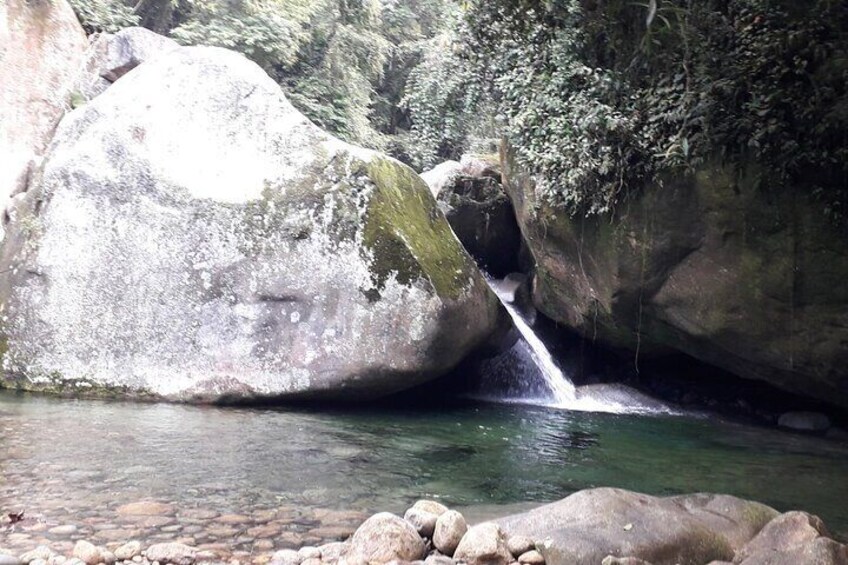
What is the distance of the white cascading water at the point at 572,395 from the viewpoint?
11352mm

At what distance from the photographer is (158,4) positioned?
18422mm

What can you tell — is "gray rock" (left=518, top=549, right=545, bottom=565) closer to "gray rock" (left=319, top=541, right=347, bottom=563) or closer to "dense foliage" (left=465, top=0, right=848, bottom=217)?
"gray rock" (left=319, top=541, right=347, bottom=563)

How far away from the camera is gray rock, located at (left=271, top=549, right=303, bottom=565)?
3820 mm

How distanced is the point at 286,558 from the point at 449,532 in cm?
90

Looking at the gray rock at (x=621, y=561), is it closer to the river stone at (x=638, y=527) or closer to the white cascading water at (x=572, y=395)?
the river stone at (x=638, y=527)

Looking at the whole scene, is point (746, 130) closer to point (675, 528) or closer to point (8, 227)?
point (675, 528)

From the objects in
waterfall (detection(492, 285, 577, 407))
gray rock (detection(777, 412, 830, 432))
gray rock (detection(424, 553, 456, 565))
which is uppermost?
waterfall (detection(492, 285, 577, 407))

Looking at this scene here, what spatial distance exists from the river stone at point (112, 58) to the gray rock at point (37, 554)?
12.8 metres

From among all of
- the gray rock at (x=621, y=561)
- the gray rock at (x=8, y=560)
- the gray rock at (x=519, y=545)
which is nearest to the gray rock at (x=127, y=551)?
the gray rock at (x=8, y=560)

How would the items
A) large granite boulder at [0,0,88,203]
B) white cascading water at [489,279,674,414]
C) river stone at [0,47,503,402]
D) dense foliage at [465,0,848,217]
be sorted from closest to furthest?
dense foliage at [465,0,848,217] → river stone at [0,47,503,402] → white cascading water at [489,279,674,414] → large granite boulder at [0,0,88,203]

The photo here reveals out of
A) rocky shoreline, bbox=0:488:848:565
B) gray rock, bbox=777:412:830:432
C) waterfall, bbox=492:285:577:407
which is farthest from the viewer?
waterfall, bbox=492:285:577:407

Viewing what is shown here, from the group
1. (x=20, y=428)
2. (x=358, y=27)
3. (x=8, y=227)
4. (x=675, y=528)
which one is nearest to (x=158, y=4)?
(x=358, y=27)

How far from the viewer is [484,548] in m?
3.91

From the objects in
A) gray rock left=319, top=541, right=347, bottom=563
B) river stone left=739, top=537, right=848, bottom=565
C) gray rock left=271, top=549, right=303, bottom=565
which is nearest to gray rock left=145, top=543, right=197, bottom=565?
gray rock left=271, top=549, right=303, bottom=565
